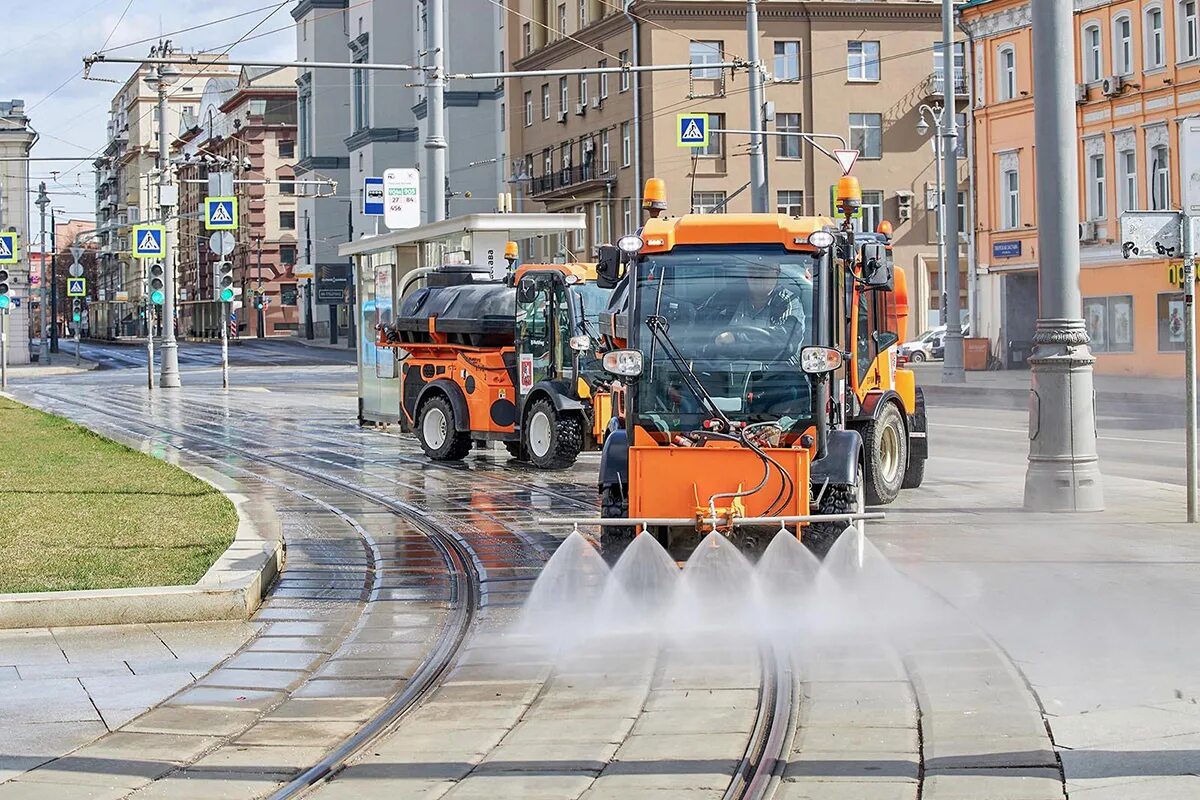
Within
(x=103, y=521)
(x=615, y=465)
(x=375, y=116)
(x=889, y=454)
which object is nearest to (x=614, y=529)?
(x=615, y=465)

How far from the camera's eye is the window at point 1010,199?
53219mm

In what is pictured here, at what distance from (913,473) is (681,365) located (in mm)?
5977

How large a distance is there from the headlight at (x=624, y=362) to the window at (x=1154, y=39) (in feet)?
123

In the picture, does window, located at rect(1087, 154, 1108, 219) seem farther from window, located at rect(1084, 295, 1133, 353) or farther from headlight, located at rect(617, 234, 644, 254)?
headlight, located at rect(617, 234, 644, 254)

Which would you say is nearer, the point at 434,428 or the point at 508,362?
the point at 508,362

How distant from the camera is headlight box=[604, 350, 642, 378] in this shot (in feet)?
39.4

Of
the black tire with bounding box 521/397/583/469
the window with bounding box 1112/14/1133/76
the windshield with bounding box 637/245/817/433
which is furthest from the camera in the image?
the window with bounding box 1112/14/1133/76

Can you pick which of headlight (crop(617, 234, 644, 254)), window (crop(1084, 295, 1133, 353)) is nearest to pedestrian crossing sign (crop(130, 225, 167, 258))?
window (crop(1084, 295, 1133, 353))

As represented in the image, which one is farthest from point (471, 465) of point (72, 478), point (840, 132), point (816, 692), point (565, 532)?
point (840, 132)

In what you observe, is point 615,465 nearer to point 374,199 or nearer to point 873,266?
point 873,266

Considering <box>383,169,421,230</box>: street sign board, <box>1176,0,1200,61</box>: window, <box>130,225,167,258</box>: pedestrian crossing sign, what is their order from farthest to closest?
<box>130,225,167,258</box>: pedestrian crossing sign, <box>1176,0,1200,61</box>: window, <box>383,169,421,230</box>: street sign board

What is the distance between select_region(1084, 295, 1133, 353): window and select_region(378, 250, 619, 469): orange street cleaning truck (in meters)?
28.0

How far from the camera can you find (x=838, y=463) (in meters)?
12.2

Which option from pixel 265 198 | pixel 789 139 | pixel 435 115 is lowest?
pixel 435 115
